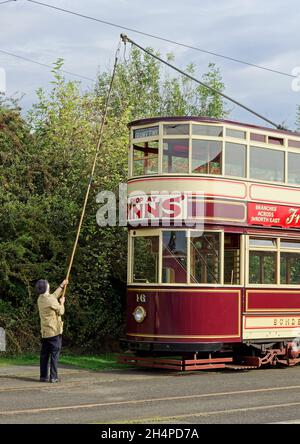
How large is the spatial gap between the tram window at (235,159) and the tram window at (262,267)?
1.65 m

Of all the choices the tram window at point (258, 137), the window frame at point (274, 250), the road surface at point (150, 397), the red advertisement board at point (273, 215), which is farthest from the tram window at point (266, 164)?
the road surface at point (150, 397)

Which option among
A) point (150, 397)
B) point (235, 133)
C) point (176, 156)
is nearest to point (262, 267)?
point (235, 133)

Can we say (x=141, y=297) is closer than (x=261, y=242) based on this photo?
Yes

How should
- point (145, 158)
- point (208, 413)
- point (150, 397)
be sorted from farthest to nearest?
point (145, 158) < point (150, 397) < point (208, 413)

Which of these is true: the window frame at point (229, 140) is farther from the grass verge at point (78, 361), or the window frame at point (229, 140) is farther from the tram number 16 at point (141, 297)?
the grass verge at point (78, 361)

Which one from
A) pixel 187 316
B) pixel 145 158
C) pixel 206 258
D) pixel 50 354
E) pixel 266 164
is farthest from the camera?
pixel 266 164

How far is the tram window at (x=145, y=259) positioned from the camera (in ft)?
56.1

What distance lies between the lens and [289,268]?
1830cm

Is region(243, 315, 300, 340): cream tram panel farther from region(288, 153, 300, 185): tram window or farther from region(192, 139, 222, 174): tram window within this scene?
region(192, 139, 222, 174): tram window

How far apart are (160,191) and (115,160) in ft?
19.1

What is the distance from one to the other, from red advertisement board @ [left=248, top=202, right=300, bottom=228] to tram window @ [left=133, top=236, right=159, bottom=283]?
204 cm

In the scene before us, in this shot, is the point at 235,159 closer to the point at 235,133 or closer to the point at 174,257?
the point at 235,133

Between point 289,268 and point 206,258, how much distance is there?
7.38 feet
